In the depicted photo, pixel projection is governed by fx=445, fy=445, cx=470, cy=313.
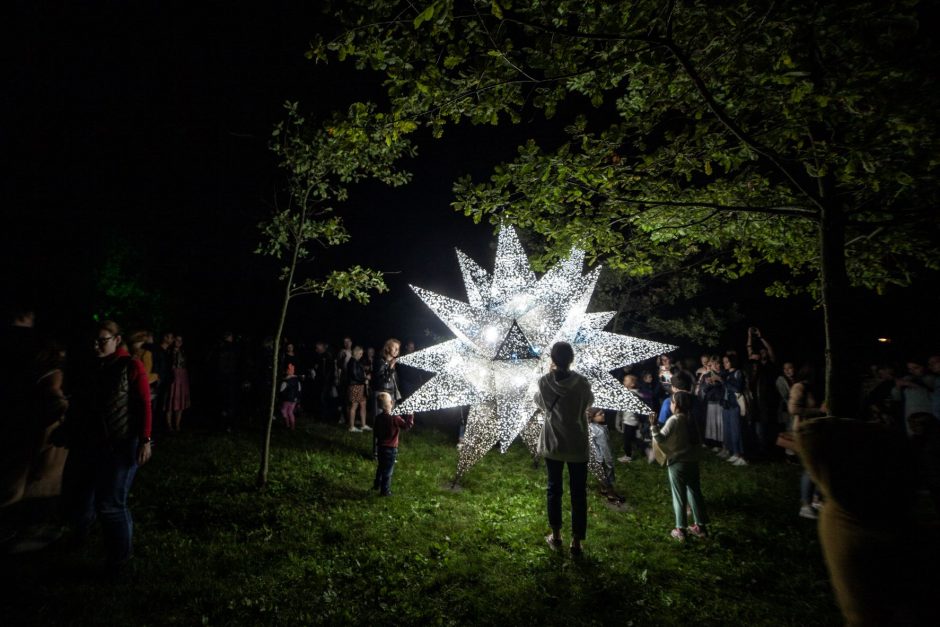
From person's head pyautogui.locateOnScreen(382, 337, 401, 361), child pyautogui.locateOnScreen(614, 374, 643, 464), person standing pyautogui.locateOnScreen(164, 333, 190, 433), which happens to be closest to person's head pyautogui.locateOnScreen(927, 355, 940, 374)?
child pyautogui.locateOnScreen(614, 374, 643, 464)

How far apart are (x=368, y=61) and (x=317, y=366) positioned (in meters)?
12.2

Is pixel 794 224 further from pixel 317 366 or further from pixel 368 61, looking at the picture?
pixel 317 366

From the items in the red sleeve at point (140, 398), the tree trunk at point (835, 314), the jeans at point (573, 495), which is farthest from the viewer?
the jeans at point (573, 495)

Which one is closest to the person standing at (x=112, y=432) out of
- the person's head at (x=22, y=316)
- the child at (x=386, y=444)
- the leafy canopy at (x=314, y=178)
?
the person's head at (x=22, y=316)

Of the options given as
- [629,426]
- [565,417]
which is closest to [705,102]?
[565,417]

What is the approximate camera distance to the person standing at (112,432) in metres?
3.87

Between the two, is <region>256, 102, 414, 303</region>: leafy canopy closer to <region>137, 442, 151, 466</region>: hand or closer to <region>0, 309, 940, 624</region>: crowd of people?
<region>0, 309, 940, 624</region>: crowd of people

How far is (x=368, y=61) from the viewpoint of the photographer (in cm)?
350

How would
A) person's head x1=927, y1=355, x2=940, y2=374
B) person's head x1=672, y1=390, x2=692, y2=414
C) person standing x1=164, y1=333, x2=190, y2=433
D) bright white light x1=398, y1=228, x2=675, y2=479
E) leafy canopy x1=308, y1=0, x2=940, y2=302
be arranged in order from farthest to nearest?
person standing x1=164, y1=333, x2=190, y2=433
person's head x1=927, y1=355, x2=940, y2=374
bright white light x1=398, y1=228, x2=675, y2=479
person's head x1=672, y1=390, x2=692, y2=414
leafy canopy x1=308, y1=0, x2=940, y2=302

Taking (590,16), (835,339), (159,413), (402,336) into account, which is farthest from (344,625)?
(402,336)

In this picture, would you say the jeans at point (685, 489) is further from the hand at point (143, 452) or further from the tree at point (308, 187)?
the hand at point (143, 452)

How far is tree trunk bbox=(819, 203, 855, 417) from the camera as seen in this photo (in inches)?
148

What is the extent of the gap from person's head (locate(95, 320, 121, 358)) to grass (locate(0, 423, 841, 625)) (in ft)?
5.52

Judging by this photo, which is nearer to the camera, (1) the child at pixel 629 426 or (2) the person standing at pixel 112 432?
(2) the person standing at pixel 112 432
